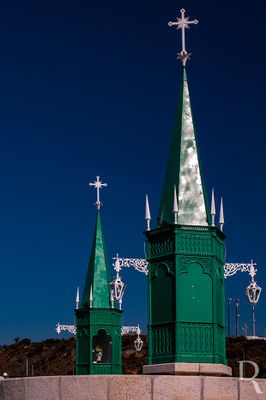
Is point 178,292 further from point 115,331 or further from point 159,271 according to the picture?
point 115,331

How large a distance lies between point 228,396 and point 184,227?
2.76 m

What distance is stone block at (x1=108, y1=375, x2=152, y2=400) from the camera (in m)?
11.6

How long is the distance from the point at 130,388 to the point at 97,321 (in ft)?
53.0

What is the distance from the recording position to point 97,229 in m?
29.0

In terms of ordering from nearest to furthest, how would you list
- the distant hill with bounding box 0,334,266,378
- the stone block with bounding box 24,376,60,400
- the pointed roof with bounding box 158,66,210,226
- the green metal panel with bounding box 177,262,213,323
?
the stone block with bounding box 24,376,60,400 → the green metal panel with bounding box 177,262,213,323 → the pointed roof with bounding box 158,66,210,226 → the distant hill with bounding box 0,334,266,378

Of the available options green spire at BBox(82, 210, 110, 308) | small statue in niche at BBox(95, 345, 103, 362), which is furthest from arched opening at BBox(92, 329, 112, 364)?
green spire at BBox(82, 210, 110, 308)

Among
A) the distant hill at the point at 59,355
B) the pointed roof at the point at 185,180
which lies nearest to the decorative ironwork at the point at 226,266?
the pointed roof at the point at 185,180

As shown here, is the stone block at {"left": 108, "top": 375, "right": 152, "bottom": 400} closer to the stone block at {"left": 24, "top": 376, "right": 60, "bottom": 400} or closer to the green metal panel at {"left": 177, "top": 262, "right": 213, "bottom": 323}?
the stone block at {"left": 24, "top": 376, "right": 60, "bottom": 400}

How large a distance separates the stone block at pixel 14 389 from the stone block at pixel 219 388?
2484mm

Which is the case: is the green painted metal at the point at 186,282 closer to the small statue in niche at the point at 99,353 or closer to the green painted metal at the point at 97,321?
the green painted metal at the point at 97,321

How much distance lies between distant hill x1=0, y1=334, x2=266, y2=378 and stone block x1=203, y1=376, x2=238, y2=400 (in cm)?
4306

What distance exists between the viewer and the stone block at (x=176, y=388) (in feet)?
37.9

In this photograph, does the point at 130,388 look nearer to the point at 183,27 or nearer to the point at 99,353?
the point at 183,27

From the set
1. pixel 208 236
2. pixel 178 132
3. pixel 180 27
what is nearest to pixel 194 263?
pixel 208 236
